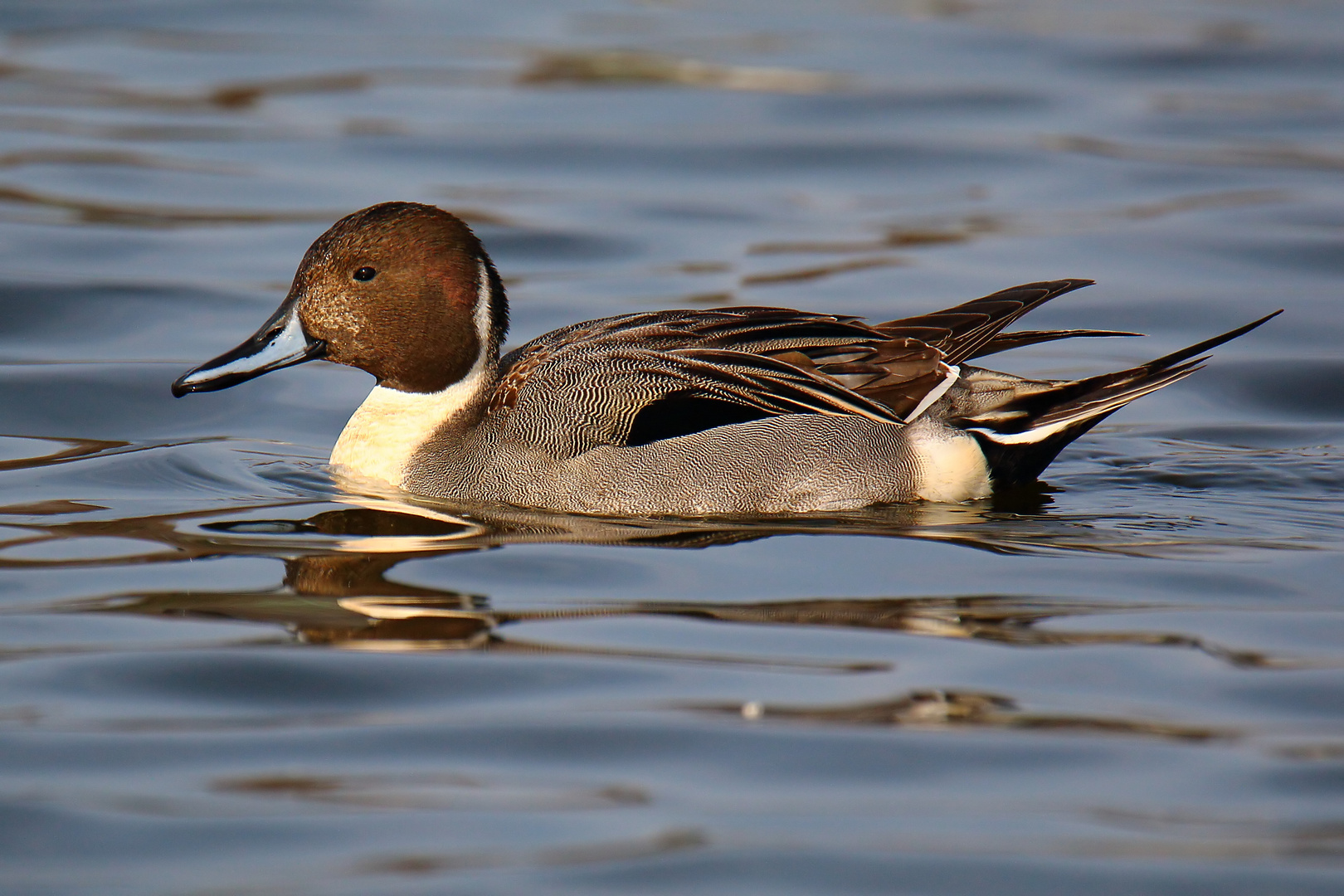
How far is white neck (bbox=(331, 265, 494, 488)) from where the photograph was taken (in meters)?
6.21

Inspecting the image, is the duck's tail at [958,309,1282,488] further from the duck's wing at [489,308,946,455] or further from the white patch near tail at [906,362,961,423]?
the duck's wing at [489,308,946,455]

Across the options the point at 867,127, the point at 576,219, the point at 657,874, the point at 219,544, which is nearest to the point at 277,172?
the point at 576,219

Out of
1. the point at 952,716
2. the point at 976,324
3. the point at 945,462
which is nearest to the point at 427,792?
the point at 952,716

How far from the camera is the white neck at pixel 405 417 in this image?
20.4 feet

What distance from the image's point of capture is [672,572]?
5.25 metres

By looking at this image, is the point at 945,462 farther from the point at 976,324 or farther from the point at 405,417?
the point at 405,417

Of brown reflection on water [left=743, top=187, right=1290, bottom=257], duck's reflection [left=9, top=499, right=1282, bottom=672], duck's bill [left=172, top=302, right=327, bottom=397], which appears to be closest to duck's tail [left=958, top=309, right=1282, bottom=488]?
duck's reflection [left=9, top=499, right=1282, bottom=672]

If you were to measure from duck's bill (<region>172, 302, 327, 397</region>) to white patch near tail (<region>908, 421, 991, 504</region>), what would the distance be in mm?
1959

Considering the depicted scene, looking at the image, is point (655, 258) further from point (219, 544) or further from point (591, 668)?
point (591, 668)

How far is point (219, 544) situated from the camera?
5547mm

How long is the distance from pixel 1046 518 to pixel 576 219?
536 centimetres

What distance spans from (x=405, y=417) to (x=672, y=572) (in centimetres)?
141

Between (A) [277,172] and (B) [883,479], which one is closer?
(B) [883,479]

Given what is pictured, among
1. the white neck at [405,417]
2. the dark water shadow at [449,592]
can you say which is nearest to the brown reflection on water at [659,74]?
the white neck at [405,417]
